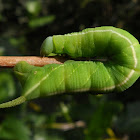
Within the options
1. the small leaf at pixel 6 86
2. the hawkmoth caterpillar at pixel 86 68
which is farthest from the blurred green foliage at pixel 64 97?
the hawkmoth caterpillar at pixel 86 68

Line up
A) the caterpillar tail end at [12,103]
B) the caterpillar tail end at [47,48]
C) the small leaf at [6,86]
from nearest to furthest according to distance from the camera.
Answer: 1. the caterpillar tail end at [12,103]
2. the caterpillar tail end at [47,48]
3. the small leaf at [6,86]

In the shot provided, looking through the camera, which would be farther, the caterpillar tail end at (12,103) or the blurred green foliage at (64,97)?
the blurred green foliage at (64,97)

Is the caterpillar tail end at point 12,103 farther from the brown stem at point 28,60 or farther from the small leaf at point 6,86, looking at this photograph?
the small leaf at point 6,86

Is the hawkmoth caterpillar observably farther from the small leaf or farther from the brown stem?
the small leaf

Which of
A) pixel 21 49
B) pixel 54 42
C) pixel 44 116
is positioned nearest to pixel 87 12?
pixel 21 49

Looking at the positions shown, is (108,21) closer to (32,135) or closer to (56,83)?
(32,135)

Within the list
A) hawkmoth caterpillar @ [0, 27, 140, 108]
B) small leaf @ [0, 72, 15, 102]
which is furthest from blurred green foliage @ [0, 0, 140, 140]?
hawkmoth caterpillar @ [0, 27, 140, 108]
